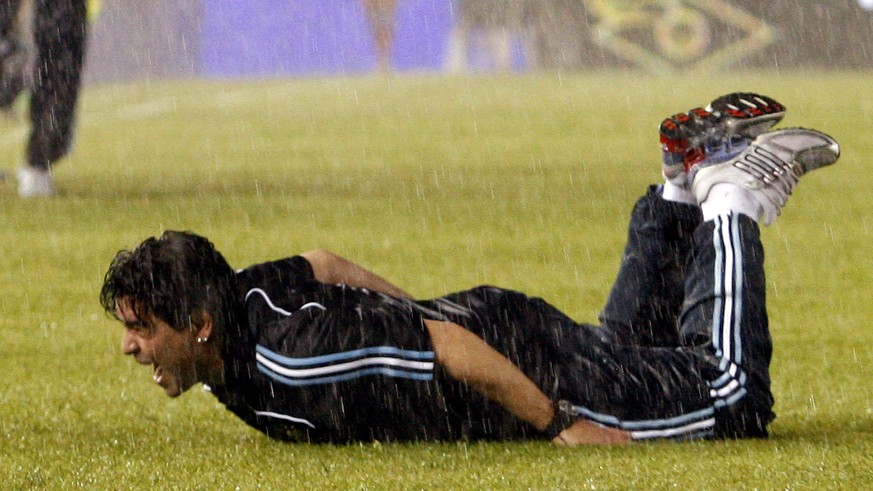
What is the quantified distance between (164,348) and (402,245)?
5515 millimetres

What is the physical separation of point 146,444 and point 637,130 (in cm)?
1378

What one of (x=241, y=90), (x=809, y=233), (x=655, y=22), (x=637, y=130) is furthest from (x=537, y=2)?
(x=809, y=233)

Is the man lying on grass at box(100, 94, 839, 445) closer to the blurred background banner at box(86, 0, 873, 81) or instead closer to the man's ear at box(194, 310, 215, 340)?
the man's ear at box(194, 310, 215, 340)

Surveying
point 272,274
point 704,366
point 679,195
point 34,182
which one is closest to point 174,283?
point 272,274

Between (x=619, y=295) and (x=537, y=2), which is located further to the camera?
(x=537, y=2)

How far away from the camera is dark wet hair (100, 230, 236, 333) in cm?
428

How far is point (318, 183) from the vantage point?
1344cm

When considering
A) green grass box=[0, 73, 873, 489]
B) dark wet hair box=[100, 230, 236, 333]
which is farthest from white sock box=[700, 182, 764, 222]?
dark wet hair box=[100, 230, 236, 333]

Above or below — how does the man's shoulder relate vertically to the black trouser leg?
below

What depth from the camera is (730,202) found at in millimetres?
4871

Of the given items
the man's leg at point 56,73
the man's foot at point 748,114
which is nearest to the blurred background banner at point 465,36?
the man's leg at point 56,73

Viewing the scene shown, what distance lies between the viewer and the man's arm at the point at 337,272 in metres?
5.00

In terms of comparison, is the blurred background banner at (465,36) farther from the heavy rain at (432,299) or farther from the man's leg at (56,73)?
the man's leg at (56,73)

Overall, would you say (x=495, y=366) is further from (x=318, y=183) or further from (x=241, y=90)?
(x=241, y=90)
